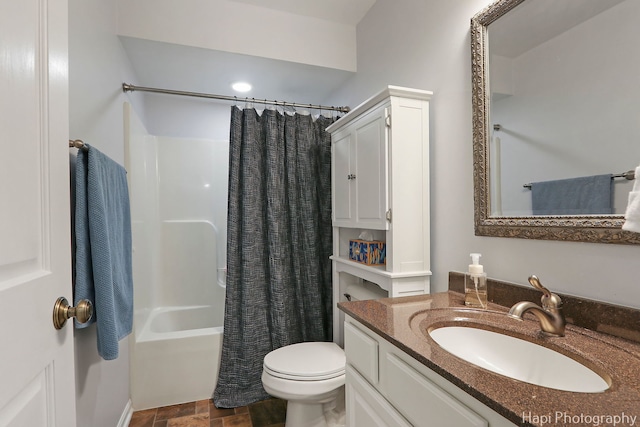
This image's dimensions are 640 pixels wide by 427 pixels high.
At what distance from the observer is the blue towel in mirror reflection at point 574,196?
854 mm

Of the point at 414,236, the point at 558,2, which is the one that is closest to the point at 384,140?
the point at 414,236

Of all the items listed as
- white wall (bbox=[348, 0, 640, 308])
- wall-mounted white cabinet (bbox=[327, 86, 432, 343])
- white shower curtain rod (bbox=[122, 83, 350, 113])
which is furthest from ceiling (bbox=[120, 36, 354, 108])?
wall-mounted white cabinet (bbox=[327, 86, 432, 343])

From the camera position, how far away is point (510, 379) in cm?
61

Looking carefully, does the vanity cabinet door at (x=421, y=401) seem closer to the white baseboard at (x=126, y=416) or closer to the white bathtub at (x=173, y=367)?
the white bathtub at (x=173, y=367)

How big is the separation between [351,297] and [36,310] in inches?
61.4

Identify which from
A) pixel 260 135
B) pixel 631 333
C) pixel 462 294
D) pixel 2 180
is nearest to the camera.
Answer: pixel 2 180

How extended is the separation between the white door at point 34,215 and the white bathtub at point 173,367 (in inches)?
53.9

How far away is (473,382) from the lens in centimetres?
60

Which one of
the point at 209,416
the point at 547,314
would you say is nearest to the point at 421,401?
the point at 547,314

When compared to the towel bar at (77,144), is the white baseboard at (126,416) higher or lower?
lower

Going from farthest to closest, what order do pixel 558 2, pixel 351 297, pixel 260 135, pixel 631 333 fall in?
pixel 260 135 → pixel 351 297 → pixel 558 2 → pixel 631 333

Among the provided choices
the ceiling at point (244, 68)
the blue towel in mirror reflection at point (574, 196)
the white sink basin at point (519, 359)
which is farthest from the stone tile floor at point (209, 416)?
the ceiling at point (244, 68)

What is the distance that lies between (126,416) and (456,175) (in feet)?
7.48

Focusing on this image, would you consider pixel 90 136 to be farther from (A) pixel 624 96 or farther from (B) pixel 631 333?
(B) pixel 631 333
